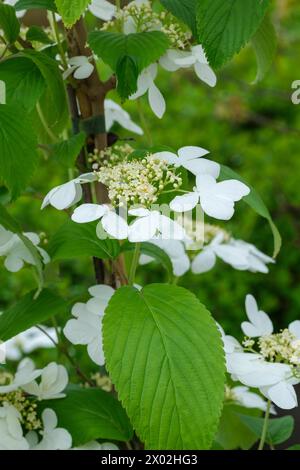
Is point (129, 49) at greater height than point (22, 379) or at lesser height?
greater

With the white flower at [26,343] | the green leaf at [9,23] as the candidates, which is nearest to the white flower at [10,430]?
the green leaf at [9,23]

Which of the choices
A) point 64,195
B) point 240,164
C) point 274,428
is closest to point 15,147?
point 64,195

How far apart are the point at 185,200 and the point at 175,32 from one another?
21 cm

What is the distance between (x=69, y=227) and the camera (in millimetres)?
775

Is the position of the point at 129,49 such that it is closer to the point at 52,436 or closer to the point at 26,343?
the point at 52,436

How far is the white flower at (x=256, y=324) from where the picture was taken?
805mm

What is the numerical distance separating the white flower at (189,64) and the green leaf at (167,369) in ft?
0.76

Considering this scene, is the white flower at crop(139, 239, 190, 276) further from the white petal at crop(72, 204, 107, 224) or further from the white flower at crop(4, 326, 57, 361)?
the white flower at crop(4, 326, 57, 361)

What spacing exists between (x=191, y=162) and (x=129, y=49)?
11 cm

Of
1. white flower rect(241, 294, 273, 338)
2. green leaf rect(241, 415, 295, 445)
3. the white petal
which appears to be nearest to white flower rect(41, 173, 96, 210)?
the white petal

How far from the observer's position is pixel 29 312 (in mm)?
764

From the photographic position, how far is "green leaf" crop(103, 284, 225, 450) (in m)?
0.60

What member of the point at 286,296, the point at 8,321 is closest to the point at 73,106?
the point at 8,321

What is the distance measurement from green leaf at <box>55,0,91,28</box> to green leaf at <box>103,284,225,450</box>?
0.75ft
